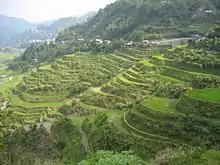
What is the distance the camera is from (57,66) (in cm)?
4784

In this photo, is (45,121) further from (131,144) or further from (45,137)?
(131,144)

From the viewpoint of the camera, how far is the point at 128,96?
31.0 metres

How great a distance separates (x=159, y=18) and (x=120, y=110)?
34226 millimetres

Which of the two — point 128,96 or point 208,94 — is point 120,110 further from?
point 208,94

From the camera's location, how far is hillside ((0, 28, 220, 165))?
719 inches

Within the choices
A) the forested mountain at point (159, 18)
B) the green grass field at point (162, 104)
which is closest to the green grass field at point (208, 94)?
the green grass field at point (162, 104)

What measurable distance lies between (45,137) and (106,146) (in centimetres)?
767

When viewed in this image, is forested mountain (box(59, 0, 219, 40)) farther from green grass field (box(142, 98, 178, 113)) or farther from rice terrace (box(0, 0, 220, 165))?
green grass field (box(142, 98, 178, 113))

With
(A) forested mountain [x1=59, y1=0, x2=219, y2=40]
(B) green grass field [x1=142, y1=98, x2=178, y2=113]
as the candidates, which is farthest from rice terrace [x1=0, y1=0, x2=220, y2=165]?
(A) forested mountain [x1=59, y1=0, x2=219, y2=40]

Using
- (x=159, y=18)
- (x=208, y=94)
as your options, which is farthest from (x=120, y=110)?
(x=159, y=18)

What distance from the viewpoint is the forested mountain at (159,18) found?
174ft

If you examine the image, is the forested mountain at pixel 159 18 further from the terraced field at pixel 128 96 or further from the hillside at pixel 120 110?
the terraced field at pixel 128 96

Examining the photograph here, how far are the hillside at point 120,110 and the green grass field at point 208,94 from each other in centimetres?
5

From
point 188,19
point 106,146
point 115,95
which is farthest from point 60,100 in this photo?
point 188,19
